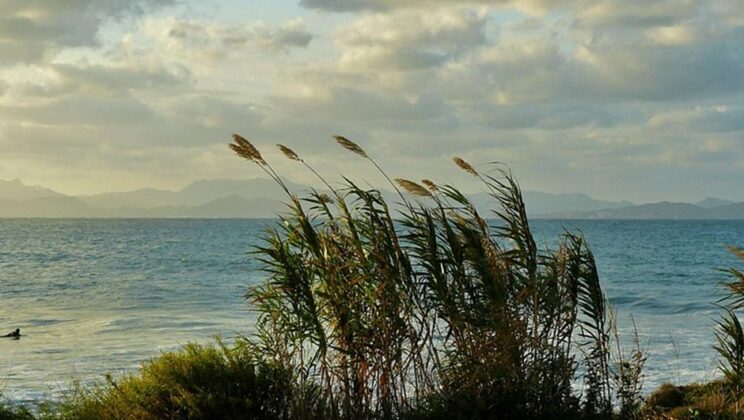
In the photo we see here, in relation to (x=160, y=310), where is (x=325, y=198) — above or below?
above

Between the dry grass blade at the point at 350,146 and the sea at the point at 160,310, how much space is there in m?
1.50

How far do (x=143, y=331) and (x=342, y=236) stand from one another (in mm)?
15889

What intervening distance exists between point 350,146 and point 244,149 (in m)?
1.18

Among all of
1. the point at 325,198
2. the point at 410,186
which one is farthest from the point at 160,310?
the point at 410,186

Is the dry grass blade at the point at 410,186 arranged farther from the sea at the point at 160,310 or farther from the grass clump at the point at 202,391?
the grass clump at the point at 202,391

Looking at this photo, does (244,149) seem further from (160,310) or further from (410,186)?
(160,310)

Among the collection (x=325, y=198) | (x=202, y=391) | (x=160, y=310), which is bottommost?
(x=160, y=310)

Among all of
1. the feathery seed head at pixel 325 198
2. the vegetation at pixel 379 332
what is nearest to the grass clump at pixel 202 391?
the vegetation at pixel 379 332

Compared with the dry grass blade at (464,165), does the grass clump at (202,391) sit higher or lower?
lower

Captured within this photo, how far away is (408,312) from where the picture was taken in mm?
9984

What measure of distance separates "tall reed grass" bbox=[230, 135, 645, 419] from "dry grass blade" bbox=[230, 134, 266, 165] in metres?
0.01

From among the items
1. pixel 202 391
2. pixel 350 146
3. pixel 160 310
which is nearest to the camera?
pixel 202 391

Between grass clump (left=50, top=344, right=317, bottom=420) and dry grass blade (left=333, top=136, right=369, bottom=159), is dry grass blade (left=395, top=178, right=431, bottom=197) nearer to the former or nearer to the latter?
dry grass blade (left=333, top=136, right=369, bottom=159)

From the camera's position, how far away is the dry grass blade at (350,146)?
33.1 ft
